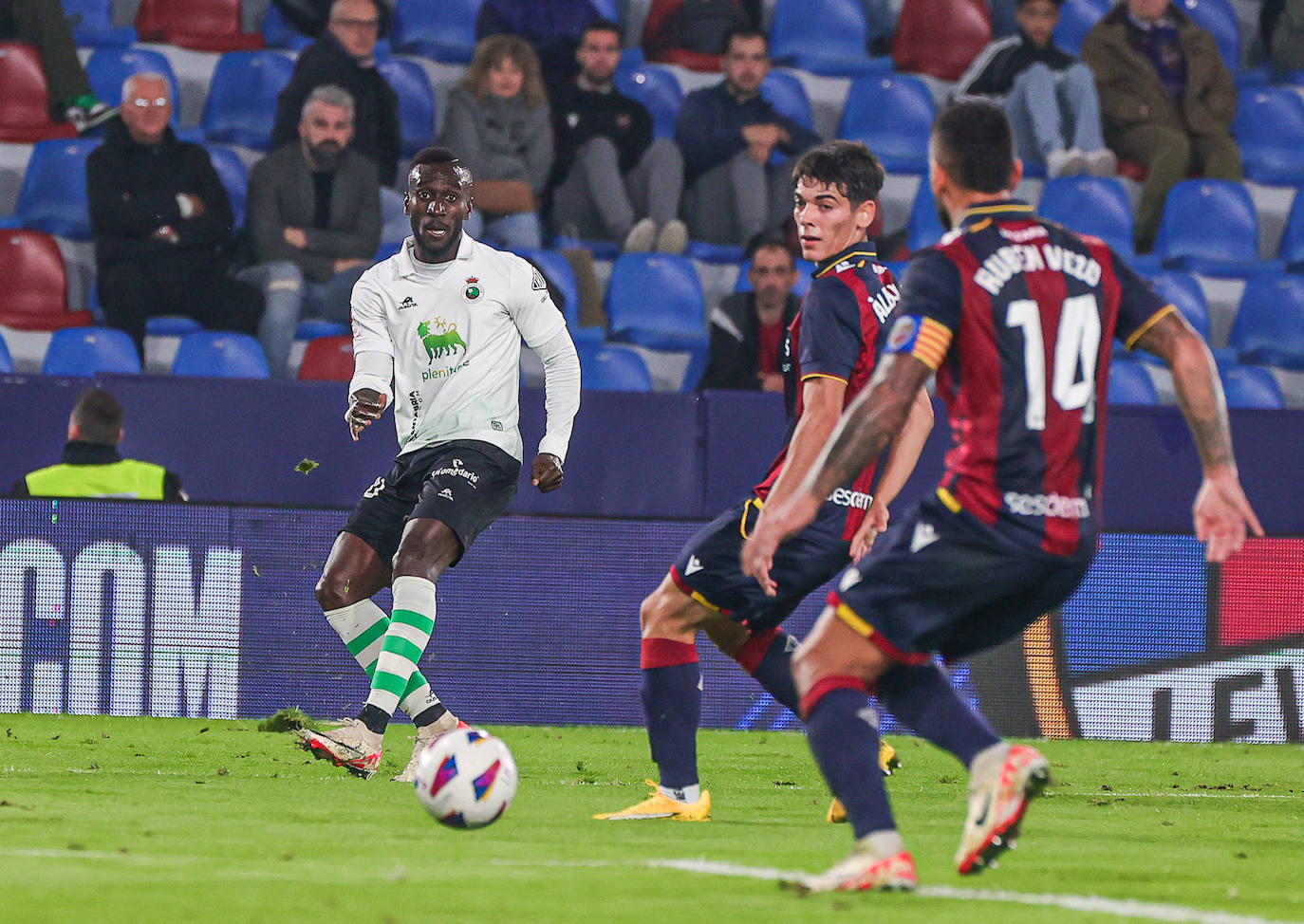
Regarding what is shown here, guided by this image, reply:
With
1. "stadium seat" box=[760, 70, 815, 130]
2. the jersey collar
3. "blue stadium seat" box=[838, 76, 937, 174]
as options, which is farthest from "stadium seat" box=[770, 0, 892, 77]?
the jersey collar

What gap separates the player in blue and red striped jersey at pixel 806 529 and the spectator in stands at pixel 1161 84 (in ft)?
Answer: 27.6

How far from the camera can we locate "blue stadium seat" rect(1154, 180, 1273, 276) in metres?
13.3

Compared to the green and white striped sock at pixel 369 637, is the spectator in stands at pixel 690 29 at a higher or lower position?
higher

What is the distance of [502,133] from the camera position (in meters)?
12.3

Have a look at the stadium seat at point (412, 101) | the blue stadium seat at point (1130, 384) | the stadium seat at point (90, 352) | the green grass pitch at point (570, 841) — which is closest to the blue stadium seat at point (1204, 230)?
the blue stadium seat at point (1130, 384)

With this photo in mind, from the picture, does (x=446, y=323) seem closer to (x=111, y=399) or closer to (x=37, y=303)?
(x=111, y=399)

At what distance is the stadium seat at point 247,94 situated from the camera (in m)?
12.8

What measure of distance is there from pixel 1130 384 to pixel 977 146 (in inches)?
322

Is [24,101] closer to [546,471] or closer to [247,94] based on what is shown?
[247,94]

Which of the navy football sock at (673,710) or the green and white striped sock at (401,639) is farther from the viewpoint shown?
the green and white striped sock at (401,639)

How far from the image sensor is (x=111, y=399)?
9117 mm

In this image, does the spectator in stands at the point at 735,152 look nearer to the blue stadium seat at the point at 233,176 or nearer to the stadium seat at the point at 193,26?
the blue stadium seat at the point at 233,176

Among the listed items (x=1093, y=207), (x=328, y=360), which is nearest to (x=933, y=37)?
(x=1093, y=207)

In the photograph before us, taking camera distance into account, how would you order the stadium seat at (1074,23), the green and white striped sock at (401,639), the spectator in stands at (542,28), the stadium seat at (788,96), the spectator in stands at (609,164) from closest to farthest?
the green and white striped sock at (401,639) < the spectator in stands at (609,164) < the spectator in stands at (542,28) < the stadium seat at (788,96) < the stadium seat at (1074,23)
